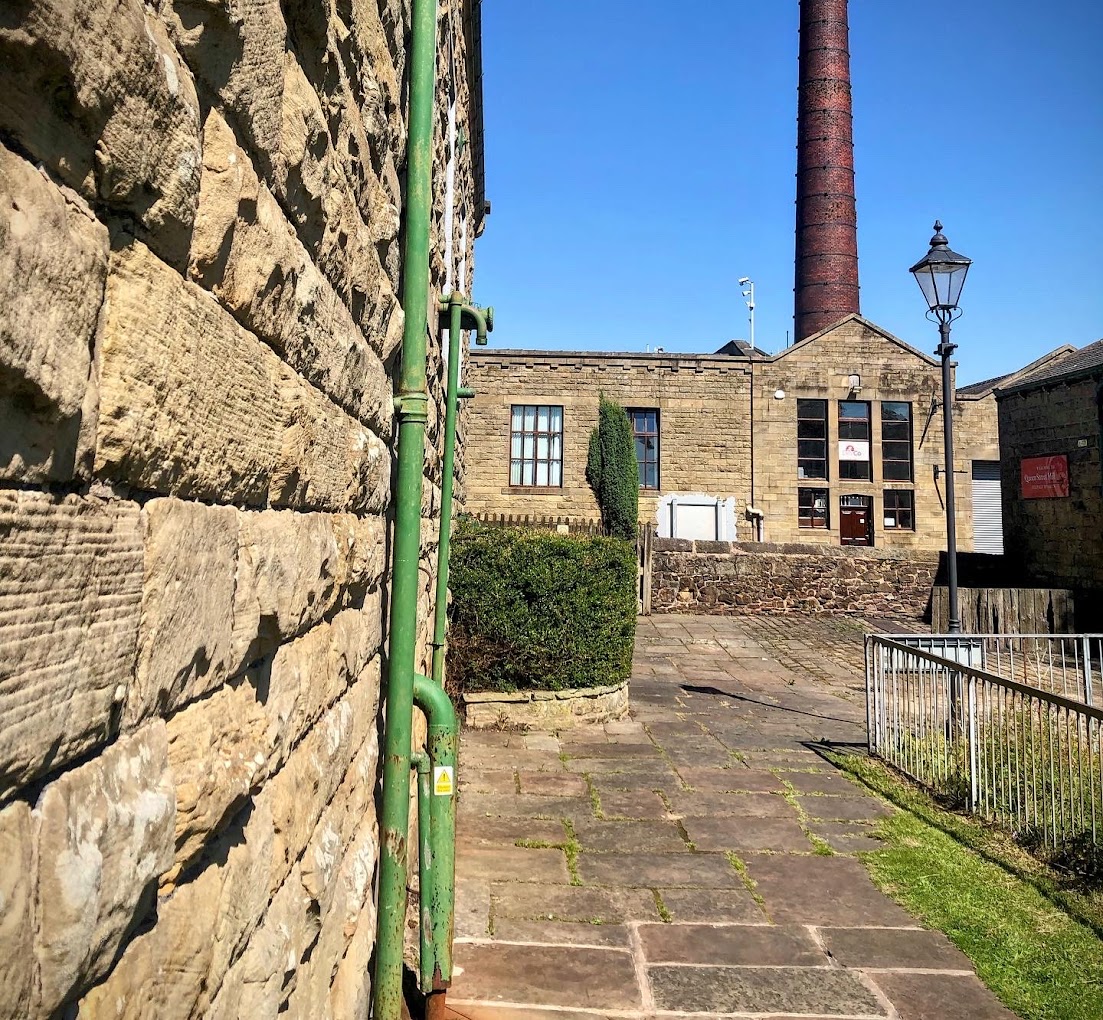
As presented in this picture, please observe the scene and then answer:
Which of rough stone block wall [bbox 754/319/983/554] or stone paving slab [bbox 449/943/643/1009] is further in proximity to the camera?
rough stone block wall [bbox 754/319/983/554]

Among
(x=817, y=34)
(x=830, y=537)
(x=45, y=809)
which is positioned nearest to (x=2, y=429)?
(x=45, y=809)

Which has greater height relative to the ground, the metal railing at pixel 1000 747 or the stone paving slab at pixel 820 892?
the metal railing at pixel 1000 747

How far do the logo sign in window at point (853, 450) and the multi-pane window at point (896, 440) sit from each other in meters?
0.52

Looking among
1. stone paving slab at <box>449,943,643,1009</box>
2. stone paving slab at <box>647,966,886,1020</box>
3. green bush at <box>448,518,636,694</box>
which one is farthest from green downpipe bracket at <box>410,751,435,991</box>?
green bush at <box>448,518,636,694</box>

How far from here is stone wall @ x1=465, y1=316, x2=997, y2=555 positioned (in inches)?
859

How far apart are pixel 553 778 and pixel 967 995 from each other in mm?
2904

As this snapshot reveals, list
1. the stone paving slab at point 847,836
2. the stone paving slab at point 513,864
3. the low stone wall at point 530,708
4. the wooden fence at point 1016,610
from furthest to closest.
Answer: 1. the wooden fence at point 1016,610
2. the low stone wall at point 530,708
3. the stone paving slab at point 847,836
4. the stone paving slab at point 513,864

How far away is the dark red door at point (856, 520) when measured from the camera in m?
22.6

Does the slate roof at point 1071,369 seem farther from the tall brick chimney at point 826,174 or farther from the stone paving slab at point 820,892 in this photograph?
the stone paving slab at point 820,892

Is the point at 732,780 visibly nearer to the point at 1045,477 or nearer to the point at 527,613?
the point at 527,613

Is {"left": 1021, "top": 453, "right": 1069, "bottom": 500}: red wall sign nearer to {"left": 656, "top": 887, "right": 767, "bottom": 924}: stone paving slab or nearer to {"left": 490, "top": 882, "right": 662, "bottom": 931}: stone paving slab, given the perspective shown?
{"left": 656, "top": 887, "right": 767, "bottom": 924}: stone paving slab

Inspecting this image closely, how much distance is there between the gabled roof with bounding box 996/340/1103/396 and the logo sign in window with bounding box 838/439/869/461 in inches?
171

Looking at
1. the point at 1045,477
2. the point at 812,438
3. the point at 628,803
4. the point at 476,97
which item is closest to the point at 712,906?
the point at 628,803

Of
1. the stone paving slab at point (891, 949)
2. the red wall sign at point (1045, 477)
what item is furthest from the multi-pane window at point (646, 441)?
the stone paving slab at point (891, 949)
